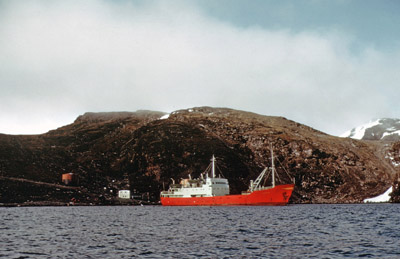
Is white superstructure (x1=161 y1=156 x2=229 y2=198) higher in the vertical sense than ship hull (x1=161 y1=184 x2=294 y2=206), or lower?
higher

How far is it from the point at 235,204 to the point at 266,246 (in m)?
115

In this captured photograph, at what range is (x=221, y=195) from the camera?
167500mm

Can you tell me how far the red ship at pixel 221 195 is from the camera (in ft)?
491

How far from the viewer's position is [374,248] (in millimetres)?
41688

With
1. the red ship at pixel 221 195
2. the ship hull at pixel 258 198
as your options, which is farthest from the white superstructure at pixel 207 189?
the ship hull at pixel 258 198

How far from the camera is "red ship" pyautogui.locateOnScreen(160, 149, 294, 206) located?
14975 centimetres

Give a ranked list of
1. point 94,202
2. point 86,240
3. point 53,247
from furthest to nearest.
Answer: point 94,202, point 86,240, point 53,247

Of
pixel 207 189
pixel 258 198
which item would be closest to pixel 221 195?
pixel 207 189

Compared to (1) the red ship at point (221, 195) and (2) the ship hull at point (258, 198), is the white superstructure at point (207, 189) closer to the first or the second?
(1) the red ship at point (221, 195)

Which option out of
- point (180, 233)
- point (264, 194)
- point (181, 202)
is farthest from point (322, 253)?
point (181, 202)

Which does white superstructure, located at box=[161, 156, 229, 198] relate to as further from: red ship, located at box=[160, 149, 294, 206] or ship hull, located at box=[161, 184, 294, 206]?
ship hull, located at box=[161, 184, 294, 206]

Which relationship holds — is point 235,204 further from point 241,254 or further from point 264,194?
point 241,254

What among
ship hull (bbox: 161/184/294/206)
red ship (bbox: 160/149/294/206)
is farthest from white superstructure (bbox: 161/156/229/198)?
ship hull (bbox: 161/184/294/206)

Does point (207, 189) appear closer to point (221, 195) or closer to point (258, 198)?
point (221, 195)
